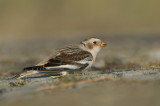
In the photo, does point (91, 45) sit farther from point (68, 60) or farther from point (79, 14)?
point (79, 14)

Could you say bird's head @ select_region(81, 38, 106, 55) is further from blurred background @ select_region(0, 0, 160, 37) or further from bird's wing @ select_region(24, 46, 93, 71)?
blurred background @ select_region(0, 0, 160, 37)

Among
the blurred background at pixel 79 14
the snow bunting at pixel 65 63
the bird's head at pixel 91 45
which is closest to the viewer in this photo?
the snow bunting at pixel 65 63

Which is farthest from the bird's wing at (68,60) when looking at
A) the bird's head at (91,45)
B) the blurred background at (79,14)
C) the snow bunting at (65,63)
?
the blurred background at (79,14)

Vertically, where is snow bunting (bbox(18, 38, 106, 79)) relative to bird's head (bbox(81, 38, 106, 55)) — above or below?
below

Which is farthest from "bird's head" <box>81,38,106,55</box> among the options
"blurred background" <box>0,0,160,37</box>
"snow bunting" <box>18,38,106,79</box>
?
"blurred background" <box>0,0,160,37</box>

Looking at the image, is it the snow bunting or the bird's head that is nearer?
the snow bunting

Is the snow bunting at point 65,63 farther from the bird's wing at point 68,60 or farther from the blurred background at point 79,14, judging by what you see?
the blurred background at point 79,14

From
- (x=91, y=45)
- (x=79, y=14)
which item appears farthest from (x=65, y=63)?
(x=79, y=14)

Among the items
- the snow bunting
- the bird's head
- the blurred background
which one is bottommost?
the snow bunting
